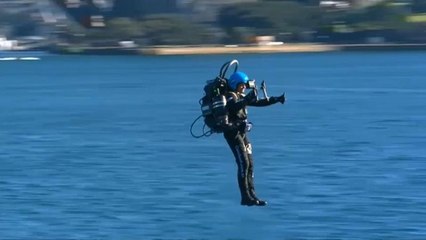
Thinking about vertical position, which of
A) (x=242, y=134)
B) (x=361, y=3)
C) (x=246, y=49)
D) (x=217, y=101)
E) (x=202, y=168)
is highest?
(x=217, y=101)

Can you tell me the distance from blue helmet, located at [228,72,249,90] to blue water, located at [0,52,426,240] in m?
2.68

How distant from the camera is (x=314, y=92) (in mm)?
55750

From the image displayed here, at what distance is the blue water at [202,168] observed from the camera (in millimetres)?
17250

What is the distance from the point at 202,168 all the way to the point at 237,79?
11450 mm

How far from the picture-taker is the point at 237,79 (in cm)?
1355

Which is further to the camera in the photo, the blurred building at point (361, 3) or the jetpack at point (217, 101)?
the blurred building at point (361, 3)

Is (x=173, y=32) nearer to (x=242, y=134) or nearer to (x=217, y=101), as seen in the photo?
(x=242, y=134)

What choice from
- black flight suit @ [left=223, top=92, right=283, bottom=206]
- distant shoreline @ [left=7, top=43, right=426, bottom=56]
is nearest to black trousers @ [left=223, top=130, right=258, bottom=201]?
black flight suit @ [left=223, top=92, right=283, bottom=206]

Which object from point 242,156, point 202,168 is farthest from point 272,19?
point 242,156

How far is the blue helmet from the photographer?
13484mm

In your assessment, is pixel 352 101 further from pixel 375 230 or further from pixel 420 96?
pixel 375 230

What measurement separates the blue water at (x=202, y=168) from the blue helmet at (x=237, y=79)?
268cm

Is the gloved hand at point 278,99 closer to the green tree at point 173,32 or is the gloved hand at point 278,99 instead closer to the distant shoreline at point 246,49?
the distant shoreline at point 246,49

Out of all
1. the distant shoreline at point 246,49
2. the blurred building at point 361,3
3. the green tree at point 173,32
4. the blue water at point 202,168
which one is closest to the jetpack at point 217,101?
the blue water at point 202,168
